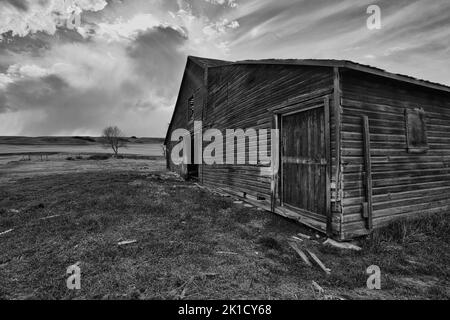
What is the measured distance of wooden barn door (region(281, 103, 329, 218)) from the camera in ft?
18.0

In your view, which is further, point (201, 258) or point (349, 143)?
point (349, 143)

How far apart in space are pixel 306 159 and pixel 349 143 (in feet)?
3.90

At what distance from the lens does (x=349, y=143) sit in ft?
16.8

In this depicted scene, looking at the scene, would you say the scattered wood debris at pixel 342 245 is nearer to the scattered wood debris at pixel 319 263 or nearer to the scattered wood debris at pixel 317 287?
the scattered wood debris at pixel 319 263

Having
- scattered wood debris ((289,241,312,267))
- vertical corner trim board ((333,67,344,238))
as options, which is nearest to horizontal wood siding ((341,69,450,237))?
vertical corner trim board ((333,67,344,238))

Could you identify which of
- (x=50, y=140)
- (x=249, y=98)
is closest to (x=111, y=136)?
(x=50, y=140)

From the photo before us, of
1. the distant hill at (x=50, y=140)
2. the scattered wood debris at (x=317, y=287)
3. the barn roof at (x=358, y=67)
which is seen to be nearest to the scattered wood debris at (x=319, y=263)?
the scattered wood debris at (x=317, y=287)

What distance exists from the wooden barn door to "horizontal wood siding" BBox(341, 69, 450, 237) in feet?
1.73

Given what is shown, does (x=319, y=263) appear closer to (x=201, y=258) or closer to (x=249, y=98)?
(x=201, y=258)

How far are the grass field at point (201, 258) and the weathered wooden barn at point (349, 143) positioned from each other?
1.85 ft

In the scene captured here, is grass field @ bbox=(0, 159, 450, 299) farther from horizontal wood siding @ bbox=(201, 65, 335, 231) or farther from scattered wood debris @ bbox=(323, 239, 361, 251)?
horizontal wood siding @ bbox=(201, 65, 335, 231)

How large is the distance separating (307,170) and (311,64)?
2.64 m

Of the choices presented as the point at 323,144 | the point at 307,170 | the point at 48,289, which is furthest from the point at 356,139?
the point at 48,289
